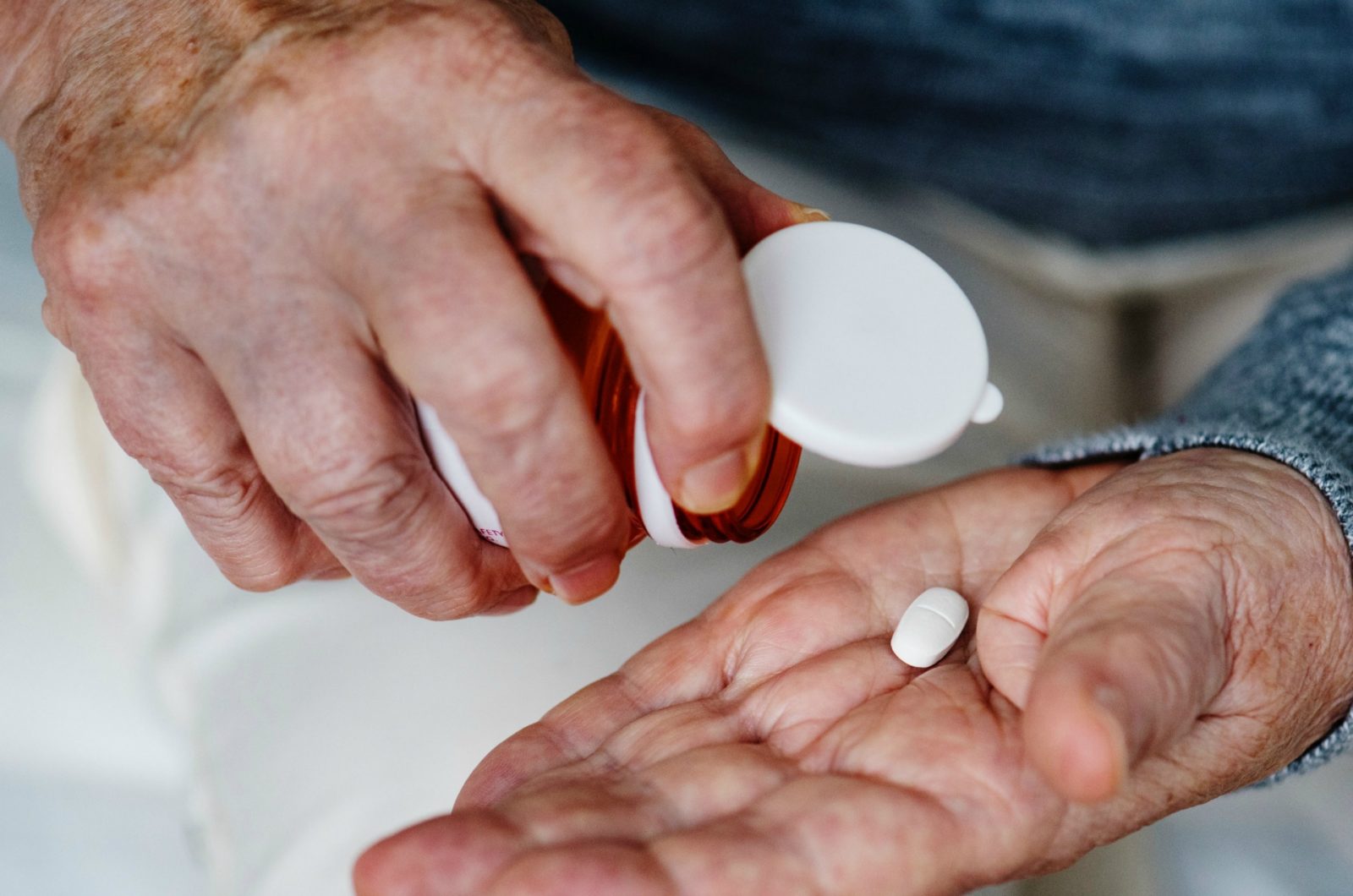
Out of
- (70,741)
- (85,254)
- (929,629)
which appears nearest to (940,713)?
(929,629)

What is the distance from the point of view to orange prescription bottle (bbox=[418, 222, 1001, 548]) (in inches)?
23.1

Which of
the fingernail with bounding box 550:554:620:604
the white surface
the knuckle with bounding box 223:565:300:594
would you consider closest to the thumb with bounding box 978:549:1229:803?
the fingernail with bounding box 550:554:620:604

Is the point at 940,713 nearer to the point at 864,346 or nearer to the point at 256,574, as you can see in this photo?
the point at 864,346

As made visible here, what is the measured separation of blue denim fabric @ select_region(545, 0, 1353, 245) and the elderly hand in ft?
1.55

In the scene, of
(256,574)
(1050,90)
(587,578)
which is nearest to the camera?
(587,578)

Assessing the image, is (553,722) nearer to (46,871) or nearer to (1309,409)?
(46,871)

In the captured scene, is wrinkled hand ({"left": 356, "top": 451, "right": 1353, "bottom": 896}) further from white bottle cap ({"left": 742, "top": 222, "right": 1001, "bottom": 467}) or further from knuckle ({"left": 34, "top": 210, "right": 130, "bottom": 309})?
knuckle ({"left": 34, "top": 210, "right": 130, "bottom": 309})

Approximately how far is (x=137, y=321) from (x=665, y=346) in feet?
1.07

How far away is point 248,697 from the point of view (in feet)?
2.78

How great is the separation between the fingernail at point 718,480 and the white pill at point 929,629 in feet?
0.51

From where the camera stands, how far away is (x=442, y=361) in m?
0.55

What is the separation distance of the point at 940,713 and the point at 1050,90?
0.74m

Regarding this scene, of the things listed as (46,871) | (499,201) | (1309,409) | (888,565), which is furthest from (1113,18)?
(46,871)

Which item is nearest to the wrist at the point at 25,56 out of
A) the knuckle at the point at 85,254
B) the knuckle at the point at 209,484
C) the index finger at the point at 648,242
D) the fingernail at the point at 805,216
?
the knuckle at the point at 85,254
